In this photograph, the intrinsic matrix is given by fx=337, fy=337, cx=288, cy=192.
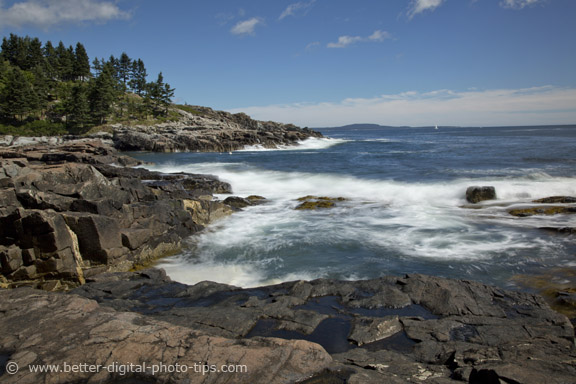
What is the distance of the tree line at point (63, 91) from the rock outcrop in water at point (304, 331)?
68615 millimetres

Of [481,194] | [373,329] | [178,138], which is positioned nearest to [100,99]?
[178,138]

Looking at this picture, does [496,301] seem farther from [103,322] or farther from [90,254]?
[90,254]

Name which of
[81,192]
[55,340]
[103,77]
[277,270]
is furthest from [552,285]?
[103,77]

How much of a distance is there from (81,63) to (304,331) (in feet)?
343

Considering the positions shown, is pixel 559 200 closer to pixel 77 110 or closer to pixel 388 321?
pixel 388 321

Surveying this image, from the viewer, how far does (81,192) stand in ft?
42.9

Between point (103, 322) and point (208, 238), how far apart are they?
8.88 meters

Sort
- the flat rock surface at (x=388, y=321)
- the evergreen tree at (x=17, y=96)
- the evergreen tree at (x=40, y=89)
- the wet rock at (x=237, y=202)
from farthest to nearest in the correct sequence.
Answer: the evergreen tree at (x=40, y=89) < the evergreen tree at (x=17, y=96) < the wet rock at (x=237, y=202) < the flat rock surface at (x=388, y=321)

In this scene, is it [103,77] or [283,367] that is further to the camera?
[103,77]

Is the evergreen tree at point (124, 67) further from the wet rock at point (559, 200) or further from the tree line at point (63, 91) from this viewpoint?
Answer: the wet rock at point (559, 200)

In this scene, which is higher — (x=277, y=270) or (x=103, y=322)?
(x=103, y=322)

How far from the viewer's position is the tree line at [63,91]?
61.3m

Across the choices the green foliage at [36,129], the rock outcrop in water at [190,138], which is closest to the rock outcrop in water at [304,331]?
the rock outcrop in water at [190,138]

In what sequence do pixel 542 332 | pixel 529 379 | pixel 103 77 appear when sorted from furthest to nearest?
pixel 103 77
pixel 542 332
pixel 529 379
